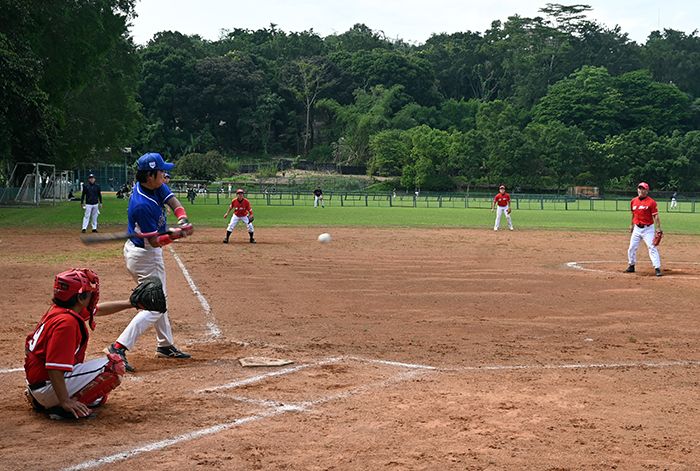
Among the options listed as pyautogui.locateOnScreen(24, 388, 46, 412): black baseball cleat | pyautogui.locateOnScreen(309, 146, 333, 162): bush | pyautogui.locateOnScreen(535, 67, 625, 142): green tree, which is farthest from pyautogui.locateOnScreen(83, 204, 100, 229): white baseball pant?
pyautogui.locateOnScreen(535, 67, 625, 142): green tree

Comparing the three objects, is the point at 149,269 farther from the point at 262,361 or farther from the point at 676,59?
the point at 676,59

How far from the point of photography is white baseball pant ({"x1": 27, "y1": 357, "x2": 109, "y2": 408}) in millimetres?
5312

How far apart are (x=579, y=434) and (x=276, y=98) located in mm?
111355

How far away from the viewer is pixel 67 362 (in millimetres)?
5199

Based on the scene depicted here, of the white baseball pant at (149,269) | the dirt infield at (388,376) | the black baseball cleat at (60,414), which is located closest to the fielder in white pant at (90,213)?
the dirt infield at (388,376)

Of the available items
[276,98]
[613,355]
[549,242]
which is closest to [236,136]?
Result: [276,98]

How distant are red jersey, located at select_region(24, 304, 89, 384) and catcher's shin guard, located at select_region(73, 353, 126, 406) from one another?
0.25 m

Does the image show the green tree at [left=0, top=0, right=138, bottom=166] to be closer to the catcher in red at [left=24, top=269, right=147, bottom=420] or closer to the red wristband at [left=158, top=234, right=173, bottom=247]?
the red wristband at [left=158, top=234, right=173, bottom=247]

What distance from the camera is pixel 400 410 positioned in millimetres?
5680

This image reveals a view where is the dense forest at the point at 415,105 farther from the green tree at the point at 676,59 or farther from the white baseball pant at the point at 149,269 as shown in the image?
the white baseball pant at the point at 149,269

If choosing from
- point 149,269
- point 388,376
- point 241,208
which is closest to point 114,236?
point 149,269

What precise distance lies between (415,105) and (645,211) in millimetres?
101051

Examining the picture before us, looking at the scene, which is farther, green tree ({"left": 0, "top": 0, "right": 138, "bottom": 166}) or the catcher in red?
green tree ({"left": 0, "top": 0, "right": 138, "bottom": 166})

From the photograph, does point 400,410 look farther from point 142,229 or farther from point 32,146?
point 32,146
